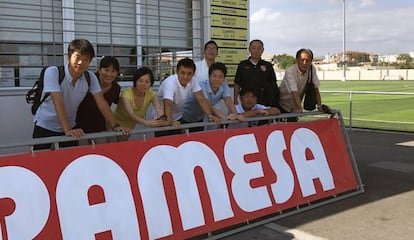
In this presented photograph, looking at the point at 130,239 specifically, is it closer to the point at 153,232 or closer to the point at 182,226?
the point at 153,232

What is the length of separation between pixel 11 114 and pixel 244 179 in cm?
330

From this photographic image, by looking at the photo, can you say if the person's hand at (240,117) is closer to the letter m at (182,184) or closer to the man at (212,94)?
the man at (212,94)

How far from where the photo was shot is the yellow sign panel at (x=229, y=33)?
7711mm

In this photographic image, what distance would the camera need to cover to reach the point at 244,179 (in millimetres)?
4719

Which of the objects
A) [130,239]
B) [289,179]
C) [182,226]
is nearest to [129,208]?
[130,239]

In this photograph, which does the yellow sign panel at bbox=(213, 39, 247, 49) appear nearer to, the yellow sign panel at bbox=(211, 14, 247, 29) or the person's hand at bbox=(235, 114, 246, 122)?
the yellow sign panel at bbox=(211, 14, 247, 29)

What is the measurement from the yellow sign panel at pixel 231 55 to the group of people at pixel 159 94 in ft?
4.82

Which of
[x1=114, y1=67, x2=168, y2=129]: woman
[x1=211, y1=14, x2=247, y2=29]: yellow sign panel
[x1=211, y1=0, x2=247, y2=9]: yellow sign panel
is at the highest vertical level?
[x1=211, y1=0, x2=247, y2=9]: yellow sign panel

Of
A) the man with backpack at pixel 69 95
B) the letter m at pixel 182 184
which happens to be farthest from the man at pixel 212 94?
the man with backpack at pixel 69 95

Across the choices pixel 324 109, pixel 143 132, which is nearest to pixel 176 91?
pixel 143 132

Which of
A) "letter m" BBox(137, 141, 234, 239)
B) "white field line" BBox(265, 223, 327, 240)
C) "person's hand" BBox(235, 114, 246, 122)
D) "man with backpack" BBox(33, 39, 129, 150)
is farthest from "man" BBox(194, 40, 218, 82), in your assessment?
"white field line" BBox(265, 223, 327, 240)

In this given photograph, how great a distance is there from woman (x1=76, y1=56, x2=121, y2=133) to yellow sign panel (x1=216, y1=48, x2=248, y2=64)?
3234 millimetres

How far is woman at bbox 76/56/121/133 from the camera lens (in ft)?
14.7

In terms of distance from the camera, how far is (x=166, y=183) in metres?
4.10
